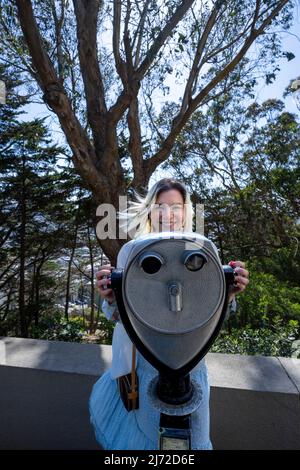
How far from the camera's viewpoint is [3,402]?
1922 mm

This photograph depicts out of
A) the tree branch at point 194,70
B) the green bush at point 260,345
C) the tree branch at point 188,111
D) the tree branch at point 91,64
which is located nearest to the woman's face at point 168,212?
the green bush at point 260,345

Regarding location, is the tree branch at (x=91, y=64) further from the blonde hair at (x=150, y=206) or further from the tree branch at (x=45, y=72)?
the blonde hair at (x=150, y=206)

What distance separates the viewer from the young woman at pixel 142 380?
1.10 meters

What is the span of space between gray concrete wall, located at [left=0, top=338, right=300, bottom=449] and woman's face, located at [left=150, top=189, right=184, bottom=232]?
0.88m

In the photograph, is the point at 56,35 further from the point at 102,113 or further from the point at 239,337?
the point at 239,337

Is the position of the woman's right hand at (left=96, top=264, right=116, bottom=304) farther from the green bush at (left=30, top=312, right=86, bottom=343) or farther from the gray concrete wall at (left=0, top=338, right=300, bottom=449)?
the green bush at (left=30, top=312, right=86, bottom=343)

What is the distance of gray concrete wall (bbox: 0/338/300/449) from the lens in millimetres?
1672

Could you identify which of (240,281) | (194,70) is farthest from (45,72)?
(240,281)

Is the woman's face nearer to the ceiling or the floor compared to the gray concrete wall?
nearer to the ceiling

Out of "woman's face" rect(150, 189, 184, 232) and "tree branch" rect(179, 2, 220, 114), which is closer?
"woman's face" rect(150, 189, 184, 232)

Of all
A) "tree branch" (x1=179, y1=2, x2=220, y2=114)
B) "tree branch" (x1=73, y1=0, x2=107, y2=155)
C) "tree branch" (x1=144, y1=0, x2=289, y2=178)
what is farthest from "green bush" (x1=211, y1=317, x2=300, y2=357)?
"tree branch" (x1=179, y1=2, x2=220, y2=114)

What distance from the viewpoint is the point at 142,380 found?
1.17 metres

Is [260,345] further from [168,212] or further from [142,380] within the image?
[168,212]

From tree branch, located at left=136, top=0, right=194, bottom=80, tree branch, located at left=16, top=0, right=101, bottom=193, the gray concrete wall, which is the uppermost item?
tree branch, located at left=136, top=0, right=194, bottom=80
